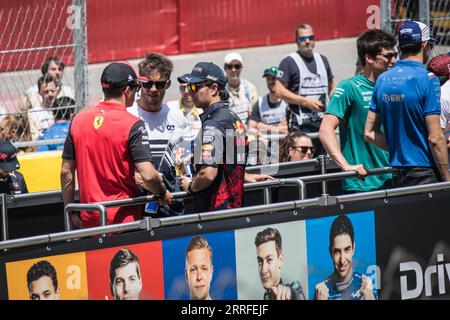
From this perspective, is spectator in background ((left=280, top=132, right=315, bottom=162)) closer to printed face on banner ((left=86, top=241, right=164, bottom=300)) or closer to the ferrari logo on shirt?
the ferrari logo on shirt

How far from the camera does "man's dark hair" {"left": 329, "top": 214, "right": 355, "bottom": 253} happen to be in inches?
266

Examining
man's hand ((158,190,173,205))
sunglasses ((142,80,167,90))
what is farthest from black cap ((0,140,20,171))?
man's hand ((158,190,173,205))

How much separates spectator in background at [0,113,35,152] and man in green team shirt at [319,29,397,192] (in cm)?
387

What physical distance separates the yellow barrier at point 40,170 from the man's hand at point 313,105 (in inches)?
120

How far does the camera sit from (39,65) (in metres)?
11.4

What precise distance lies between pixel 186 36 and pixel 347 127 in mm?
11033

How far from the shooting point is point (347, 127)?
25.9 feet

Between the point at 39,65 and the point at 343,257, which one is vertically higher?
the point at 39,65

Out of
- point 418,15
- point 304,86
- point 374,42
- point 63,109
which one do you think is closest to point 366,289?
point 374,42

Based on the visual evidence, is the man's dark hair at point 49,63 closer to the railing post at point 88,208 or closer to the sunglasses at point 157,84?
the sunglasses at point 157,84

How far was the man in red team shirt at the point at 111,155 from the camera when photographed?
6555 mm

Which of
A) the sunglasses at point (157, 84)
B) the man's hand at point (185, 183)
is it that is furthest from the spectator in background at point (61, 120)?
the man's hand at point (185, 183)

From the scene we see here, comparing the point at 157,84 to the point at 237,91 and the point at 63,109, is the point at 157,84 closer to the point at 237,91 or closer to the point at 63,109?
the point at 63,109

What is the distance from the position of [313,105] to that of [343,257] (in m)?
5.08
